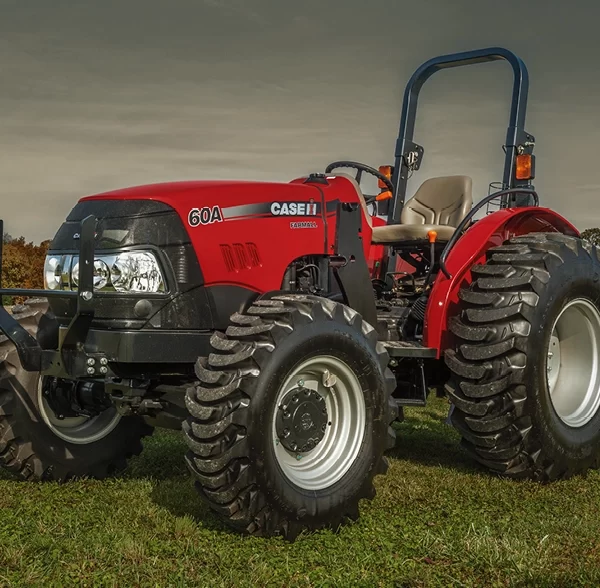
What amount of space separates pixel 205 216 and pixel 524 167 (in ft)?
9.85

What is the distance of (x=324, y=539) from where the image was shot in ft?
14.5

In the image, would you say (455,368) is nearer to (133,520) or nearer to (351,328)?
(351,328)

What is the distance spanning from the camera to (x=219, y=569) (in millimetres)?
3910

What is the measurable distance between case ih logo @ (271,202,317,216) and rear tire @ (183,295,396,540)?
662 millimetres

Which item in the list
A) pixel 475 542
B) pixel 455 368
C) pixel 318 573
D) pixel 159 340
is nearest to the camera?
pixel 318 573

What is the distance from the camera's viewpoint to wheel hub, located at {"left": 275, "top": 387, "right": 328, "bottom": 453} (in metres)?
4.50

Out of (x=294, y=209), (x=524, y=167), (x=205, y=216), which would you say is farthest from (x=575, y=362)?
(x=205, y=216)

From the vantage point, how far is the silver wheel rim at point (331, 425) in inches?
181

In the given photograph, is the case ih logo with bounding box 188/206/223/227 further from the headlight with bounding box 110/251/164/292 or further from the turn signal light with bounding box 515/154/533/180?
the turn signal light with bounding box 515/154/533/180

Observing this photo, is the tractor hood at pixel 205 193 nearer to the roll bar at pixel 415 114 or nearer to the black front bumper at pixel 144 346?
the black front bumper at pixel 144 346

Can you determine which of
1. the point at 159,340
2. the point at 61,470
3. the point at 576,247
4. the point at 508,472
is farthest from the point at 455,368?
the point at 61,470

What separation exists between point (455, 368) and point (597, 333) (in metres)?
1.46

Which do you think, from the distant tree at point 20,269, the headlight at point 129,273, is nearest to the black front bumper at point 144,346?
the headlight at point 129,273

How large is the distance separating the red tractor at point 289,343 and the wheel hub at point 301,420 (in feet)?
0.03
